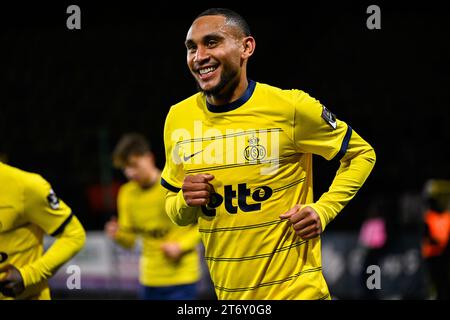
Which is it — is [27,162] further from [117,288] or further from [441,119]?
[441,119]

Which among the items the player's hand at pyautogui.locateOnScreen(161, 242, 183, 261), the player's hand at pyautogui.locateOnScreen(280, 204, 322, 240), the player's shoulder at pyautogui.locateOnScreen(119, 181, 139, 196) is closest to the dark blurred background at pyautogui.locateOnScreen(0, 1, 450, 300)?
the player's shoulder at pyautogui.locateOnScreen(119, 181, 139, 196)

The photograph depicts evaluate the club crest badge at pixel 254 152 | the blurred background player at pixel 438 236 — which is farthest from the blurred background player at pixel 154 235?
the club crest badge at pixel 254 152

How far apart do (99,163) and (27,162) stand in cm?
124

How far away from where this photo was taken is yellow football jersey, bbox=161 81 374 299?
329 centimetres

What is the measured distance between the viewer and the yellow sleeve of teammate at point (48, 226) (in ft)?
12.8

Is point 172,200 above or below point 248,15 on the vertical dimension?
below

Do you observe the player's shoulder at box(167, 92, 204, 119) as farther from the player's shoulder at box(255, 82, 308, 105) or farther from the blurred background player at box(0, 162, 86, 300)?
the blurred background player at box(0, 162, 86, 300)

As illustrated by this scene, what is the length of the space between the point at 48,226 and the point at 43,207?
0.41ft

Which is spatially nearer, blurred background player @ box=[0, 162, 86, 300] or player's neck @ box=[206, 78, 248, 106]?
player's neck @ box=[206, 78, 248, 106]

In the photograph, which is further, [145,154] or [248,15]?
[248,15]

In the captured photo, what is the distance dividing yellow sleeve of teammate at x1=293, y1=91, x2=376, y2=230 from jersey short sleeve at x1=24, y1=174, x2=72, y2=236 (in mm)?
1456

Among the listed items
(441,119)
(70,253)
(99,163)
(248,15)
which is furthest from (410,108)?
(70,253)

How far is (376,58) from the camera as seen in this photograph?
1219 centimetres

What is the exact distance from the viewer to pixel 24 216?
3.93 m
